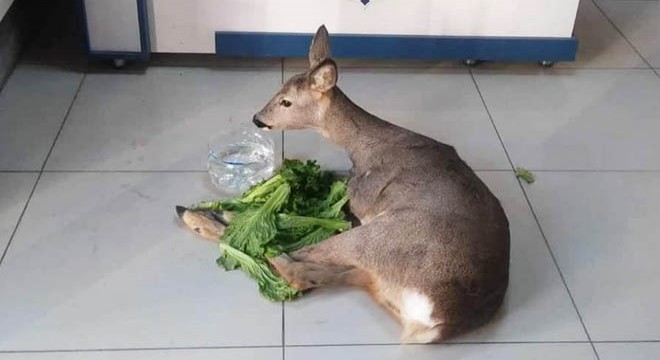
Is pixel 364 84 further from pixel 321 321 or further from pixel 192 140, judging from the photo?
pixel 321 321

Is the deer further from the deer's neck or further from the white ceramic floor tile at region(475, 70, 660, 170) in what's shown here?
the white ceramic floor tile at region(475, 70, 660, 170)

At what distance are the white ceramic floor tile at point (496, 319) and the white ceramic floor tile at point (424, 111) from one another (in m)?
0.53

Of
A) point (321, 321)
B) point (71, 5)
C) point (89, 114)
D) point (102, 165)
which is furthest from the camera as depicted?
point (71, 5)

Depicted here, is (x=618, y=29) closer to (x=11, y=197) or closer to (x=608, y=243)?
(x=608, y=243)

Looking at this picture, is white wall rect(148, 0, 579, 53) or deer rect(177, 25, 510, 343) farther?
white wall rect(148, 0, 579, 53)

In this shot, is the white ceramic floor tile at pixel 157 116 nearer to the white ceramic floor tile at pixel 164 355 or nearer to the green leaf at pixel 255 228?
the green leaf at pixel 255 228

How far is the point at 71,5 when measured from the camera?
3584 mm

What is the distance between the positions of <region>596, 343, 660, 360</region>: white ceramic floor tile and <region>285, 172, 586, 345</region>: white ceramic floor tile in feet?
0.19

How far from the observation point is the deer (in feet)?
6.56

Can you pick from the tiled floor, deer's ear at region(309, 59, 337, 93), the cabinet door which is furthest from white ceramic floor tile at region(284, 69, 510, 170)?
the cabinet door

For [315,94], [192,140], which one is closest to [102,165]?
[192,140]

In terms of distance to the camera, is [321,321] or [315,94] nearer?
[321,321]

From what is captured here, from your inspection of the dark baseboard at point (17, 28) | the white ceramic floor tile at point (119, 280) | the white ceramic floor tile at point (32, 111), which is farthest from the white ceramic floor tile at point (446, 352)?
the dark baseboard at point (17, 28)

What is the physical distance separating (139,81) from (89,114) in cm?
26
